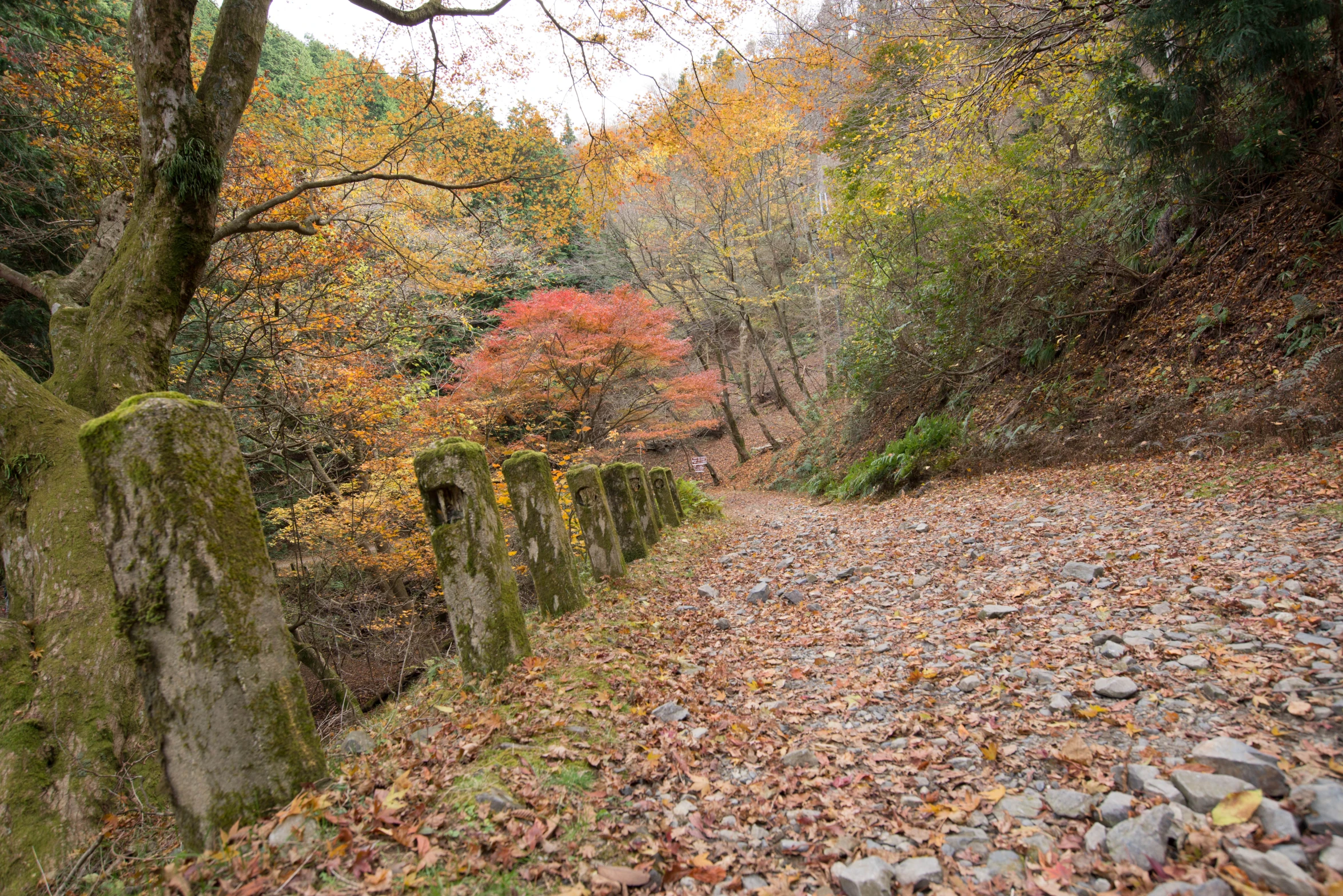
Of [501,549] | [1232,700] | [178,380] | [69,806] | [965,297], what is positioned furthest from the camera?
[965,297]

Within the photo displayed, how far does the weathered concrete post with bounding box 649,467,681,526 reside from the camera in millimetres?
10359

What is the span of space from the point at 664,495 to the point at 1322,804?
9109mm

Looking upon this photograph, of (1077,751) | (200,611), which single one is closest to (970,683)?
(1077,751)

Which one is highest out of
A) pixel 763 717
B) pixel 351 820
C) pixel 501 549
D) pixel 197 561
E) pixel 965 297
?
pixel 965 297

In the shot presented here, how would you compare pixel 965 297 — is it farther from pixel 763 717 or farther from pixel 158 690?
pixel 158 690

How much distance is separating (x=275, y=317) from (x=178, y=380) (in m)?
1.89

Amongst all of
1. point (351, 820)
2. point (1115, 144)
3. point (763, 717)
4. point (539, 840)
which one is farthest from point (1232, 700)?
point (1115, 144)

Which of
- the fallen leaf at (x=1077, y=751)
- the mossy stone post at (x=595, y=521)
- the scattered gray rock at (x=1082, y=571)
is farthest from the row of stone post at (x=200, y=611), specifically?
the scattered gray rock at (x=1082, y=571)

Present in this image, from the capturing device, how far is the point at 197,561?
2.20m

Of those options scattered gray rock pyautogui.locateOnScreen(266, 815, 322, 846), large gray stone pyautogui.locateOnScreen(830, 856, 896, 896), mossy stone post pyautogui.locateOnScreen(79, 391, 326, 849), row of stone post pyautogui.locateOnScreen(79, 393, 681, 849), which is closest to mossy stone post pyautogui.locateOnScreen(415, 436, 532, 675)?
row of stone post pyautogui.locateOnScreen(79, 393, 681, 849)

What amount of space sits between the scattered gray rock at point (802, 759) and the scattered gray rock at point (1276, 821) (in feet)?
4.81

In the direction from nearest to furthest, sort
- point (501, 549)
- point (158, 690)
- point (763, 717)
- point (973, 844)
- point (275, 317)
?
point (973, 844) < point (158, 690) < point (763, 717) < point (501, 549) < point (275, 317)

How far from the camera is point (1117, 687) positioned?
2.60 metres

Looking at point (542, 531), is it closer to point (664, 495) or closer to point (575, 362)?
point (664, 495)
